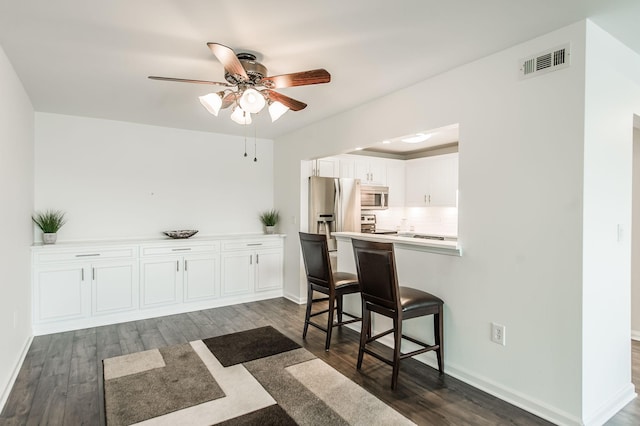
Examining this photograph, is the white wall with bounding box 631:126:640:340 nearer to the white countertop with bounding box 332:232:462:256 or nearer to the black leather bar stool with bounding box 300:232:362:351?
the white countertop with bounding box 332:232:462:256

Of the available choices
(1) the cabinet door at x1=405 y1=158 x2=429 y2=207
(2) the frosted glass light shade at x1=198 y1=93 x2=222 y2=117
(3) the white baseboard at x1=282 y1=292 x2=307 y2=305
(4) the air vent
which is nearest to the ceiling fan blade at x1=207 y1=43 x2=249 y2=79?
(2) the frosted glass light shade at x1=198 y1=93 x2=222 y2=117

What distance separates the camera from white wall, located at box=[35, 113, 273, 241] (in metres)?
4.24

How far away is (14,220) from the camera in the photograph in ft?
9.53

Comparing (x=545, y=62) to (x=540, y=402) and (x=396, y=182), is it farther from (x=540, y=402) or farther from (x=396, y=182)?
(x=396, y=182)

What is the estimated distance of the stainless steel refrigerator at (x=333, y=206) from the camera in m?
5.04

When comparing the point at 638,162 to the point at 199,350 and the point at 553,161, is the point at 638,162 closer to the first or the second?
the point at 553,161

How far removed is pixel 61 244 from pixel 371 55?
Result: 382 cm

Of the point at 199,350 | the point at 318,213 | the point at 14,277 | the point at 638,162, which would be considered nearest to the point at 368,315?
the point at 199,350

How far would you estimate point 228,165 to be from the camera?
5.36m

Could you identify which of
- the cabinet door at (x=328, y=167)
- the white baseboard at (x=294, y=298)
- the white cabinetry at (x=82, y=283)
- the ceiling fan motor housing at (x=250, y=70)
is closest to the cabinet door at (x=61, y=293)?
the white cabinetry at (x=82, y=283)

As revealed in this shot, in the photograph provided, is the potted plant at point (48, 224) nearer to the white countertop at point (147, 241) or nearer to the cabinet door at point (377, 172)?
the white countertop at point (147, 241)

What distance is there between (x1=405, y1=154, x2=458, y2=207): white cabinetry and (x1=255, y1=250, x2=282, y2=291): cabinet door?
2.64 meters

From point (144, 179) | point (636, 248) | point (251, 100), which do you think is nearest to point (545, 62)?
point (251, 100)

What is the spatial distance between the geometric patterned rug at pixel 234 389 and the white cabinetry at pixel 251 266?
1.60 m
